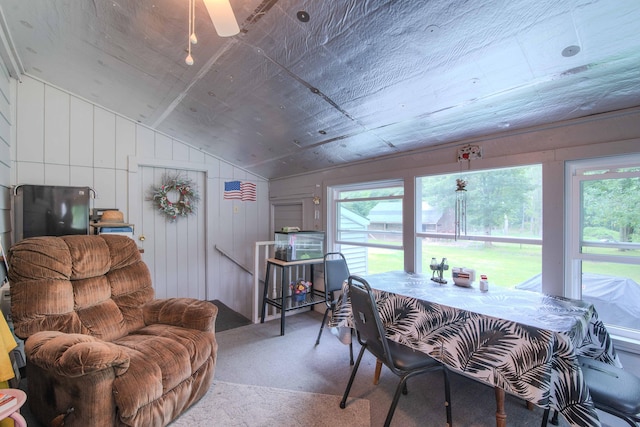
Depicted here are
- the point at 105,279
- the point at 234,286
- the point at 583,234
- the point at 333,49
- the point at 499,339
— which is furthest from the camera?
the point at 234,286

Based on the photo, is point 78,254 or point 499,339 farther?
point 78,254

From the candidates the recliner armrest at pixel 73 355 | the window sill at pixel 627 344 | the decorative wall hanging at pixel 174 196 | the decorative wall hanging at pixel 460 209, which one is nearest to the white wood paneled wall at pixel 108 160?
the decorative wall hanging at pixel 174 196

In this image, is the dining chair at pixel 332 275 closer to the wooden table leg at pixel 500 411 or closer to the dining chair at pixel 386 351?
the dining chair at pixel 386 351

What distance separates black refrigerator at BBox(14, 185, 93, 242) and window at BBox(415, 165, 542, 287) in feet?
11.3

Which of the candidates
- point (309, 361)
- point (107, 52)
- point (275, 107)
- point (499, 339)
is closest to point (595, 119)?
point (499, 339)

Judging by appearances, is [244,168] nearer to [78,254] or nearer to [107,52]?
[107,52]

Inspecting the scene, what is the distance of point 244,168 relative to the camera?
14.9ft

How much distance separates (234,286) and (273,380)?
2.52m

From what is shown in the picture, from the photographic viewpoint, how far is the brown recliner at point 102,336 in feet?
4.74

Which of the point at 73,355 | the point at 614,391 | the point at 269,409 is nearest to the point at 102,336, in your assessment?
the point at 73,355

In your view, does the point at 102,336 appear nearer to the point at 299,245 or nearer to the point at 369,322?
the point at 369,322

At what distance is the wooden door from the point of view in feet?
12.5

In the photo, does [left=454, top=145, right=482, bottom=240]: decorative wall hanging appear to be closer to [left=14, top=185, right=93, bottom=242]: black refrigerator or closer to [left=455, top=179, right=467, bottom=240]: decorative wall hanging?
[left=455, top=179, right=467, bottom=240]: decorative wall hanging

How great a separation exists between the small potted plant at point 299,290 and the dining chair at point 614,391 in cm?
252
